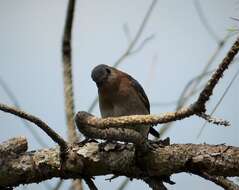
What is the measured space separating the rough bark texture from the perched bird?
109 inches

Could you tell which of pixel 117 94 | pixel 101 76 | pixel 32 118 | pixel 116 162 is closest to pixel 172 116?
pixel 32 118

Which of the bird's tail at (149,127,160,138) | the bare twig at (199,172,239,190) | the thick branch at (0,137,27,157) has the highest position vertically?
the bare twig at (199,172,239,190)

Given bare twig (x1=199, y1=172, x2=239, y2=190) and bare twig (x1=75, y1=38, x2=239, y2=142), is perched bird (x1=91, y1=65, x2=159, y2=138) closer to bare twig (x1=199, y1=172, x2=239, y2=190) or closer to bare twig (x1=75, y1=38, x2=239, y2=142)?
bare twig (x1=199, y1=172, x2=239, y2=190)

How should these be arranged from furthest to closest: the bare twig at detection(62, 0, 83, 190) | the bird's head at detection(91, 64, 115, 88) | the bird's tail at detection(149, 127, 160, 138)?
the bird's tail at detection(149, 127, 160, 138) → the bird's head at detection(91, 64, 115, 88) → the bare twig at detection(62, 0, 83, 190)

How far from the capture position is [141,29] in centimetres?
432

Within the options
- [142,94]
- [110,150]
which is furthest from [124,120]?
[142,94]

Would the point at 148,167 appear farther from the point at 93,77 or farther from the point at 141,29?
the point at 93,77

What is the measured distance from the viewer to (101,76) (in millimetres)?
6598

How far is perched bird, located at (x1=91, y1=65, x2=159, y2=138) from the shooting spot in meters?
6.33

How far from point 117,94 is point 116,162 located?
3.09m

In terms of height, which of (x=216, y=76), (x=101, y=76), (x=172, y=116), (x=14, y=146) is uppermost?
(x=216, y=76)

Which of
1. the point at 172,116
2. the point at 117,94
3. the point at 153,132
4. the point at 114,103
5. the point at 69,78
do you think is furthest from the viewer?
the point at 153,132

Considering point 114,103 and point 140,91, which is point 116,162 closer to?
point 114,103

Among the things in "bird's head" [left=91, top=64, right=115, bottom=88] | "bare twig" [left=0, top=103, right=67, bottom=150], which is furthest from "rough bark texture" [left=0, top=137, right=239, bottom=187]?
"bird's head" [left=91, top=64, right=115, bottom=88]
